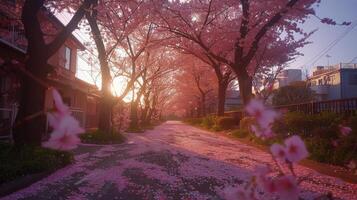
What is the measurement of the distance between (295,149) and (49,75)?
1343 centimetres

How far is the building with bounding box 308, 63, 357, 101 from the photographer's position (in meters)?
48.7

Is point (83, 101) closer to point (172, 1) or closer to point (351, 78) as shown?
point (172, 1)

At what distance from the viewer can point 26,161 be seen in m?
7.88

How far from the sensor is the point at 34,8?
9.69m

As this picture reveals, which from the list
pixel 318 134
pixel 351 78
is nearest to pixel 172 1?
pixel 318 134

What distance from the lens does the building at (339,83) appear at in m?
48.7

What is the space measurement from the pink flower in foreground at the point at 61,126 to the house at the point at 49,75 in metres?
0.27

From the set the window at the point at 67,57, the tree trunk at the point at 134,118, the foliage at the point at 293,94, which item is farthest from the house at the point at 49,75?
the foliage at the point at 293,94

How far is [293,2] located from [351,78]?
3579 cm

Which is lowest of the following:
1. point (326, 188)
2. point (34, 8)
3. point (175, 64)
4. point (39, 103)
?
point (326, 188)

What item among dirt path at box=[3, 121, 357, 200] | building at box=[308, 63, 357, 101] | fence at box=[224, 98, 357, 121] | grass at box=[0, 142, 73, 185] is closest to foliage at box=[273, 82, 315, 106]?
building at box=[308, 63, 357, 101]

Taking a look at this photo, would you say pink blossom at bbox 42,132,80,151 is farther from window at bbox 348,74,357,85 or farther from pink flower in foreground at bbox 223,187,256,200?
window at bbox 348,74,357,85

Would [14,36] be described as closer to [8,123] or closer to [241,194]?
[8,123]

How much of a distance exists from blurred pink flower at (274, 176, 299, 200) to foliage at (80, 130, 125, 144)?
1578 centimetres
